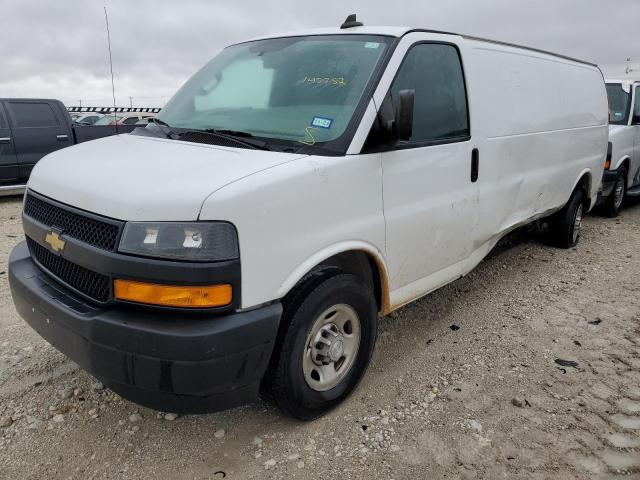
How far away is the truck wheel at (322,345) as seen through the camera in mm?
→ 2533

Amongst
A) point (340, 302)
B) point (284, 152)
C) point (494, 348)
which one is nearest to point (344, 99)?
point (284, 152)

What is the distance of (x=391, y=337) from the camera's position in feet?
12.7

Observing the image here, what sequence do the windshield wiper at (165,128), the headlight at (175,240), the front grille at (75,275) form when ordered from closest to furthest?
the headlight at (175,240) → the front grille at (75,275) → the windshield wiper at (165,128)

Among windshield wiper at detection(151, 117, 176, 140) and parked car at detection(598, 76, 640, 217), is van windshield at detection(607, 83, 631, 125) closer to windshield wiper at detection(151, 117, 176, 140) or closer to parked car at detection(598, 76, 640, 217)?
parked car at detection(598, 76, 640, 217)

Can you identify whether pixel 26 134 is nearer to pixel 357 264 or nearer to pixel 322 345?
pixel 357 264

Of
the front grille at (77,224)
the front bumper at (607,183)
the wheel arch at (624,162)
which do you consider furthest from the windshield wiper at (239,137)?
the wheel arch at (624,162)

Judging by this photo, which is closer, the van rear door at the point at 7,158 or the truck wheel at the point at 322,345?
the truck wheel at the point at 322,345

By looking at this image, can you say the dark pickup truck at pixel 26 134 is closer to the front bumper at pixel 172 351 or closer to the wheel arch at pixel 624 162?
the front bumper at pixel 172 351

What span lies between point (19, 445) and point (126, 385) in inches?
33.9

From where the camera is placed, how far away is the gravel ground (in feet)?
8.33

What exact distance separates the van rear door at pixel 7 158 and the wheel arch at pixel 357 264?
7522 mm

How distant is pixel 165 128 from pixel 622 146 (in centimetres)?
677

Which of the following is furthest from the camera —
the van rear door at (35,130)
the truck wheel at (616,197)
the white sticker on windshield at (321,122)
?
the van rear door at (35,130)

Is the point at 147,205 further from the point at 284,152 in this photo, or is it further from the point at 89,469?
the point at 89,469
